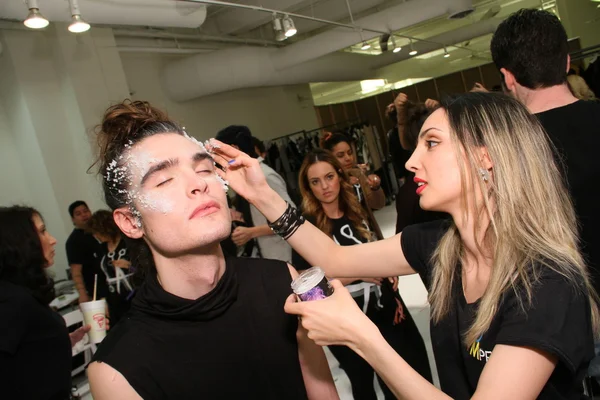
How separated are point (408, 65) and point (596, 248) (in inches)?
549

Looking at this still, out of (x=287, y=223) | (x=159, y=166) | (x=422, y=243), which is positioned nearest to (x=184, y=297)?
(x=159, y=166)

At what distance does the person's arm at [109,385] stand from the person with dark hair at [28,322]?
3.40 feet

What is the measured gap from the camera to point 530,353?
1040 millimetres

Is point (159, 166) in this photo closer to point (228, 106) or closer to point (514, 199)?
point (514, 199)

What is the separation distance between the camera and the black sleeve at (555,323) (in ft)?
3.37

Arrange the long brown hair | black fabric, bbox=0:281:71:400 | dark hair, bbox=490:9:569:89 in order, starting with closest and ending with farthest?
dark hair, bbox=490:9:569:89 < black fabric, bbox=0:281:71:400 < the long brown hair

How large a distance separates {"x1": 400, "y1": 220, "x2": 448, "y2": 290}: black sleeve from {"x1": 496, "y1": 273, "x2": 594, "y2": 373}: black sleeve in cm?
45

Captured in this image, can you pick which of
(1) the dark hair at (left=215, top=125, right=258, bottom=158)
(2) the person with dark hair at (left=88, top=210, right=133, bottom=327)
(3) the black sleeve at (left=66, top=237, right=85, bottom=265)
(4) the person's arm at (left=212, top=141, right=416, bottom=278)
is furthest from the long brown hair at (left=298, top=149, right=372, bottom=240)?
(3) the black sleeve at (left=66, top=237, right=85, bottom=265)

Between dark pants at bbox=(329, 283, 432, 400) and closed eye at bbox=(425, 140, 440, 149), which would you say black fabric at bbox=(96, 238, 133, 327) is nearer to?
dark pants at bbox=(329, 283, 432, 400)

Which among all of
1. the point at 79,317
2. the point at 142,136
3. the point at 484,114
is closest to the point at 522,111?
the point at 484,114

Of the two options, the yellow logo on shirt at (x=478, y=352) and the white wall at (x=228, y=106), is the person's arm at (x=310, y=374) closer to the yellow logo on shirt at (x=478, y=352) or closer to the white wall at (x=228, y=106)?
the yellow logo on shirt at (x=478, y=352)

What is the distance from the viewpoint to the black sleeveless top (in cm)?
126

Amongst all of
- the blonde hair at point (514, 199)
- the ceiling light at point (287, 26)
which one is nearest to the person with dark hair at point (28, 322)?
the blonde hair at point (514, 199)

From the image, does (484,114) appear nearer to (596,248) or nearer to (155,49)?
(596,248)
